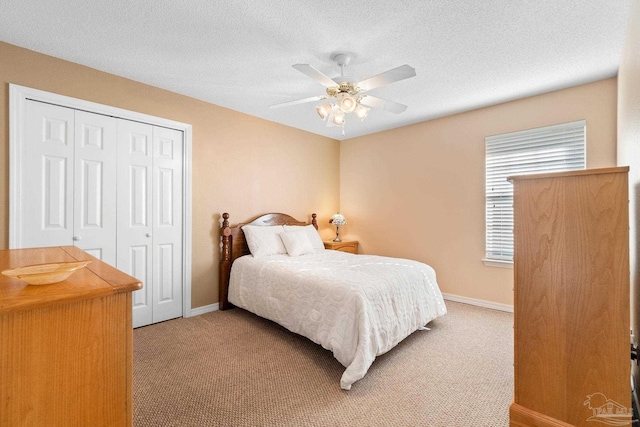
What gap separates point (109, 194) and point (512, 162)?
4387 mm

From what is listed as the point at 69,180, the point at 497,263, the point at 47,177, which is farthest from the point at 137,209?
the point at 497,263

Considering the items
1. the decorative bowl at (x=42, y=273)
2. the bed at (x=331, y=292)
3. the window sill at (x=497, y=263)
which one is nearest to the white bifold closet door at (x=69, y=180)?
the bed at (x=331, y=292)

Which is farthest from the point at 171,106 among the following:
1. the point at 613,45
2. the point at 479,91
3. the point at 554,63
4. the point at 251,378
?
the point at 613,45

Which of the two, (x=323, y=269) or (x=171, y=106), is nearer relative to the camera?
(x=323, y=269)

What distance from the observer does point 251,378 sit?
2.07m

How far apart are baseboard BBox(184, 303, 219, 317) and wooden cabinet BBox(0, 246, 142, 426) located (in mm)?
2660

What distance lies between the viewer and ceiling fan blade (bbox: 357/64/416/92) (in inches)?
77.5

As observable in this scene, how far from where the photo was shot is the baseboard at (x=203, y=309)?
3.33m

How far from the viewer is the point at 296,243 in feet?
12.2

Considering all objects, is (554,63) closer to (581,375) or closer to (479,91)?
(479,91)

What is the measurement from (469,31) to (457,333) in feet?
8.68

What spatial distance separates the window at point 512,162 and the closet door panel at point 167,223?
3.71 metres

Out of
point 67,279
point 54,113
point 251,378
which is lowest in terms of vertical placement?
point 251,378

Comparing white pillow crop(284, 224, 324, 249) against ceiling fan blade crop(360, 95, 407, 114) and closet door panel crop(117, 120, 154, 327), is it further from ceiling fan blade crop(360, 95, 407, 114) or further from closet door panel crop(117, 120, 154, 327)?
ceiling fan blade crop(360, 95, 407, 114)
